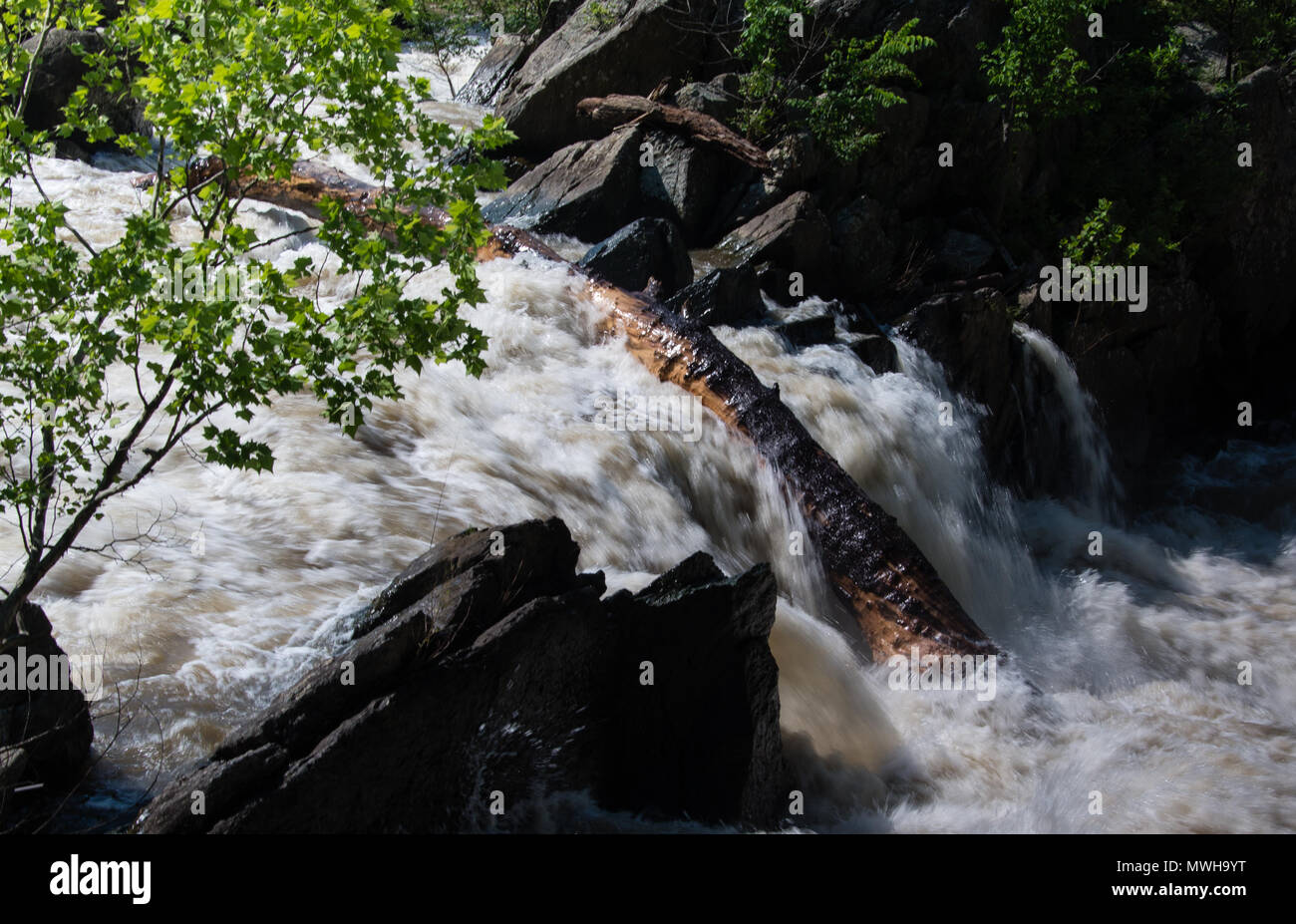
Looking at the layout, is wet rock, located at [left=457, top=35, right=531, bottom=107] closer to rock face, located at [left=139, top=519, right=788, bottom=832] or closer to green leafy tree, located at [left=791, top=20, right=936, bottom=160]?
green leafy tree, located at [left=791, top=20, right=936, bottom=160]

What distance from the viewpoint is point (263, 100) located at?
3.98 meters

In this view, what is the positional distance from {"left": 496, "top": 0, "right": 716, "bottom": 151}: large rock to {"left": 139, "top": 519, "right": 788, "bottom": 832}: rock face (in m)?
11.0

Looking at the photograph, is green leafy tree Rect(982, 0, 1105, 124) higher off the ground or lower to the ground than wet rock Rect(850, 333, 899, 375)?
higher

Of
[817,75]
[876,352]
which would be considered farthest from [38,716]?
[817,75]

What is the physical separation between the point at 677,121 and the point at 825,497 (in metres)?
7.14

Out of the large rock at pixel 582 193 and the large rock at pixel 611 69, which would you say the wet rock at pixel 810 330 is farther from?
the large rock at pixel 611 69

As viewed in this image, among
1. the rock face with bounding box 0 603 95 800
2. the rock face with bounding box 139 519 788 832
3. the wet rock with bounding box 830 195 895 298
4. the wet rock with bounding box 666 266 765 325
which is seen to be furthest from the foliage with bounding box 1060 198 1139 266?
the rock face with bounding box 0 603 95 800

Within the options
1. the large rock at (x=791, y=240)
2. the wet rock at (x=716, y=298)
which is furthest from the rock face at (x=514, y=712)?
the large rock at (x=791, y=240)

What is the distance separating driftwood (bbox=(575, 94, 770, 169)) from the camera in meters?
13.5

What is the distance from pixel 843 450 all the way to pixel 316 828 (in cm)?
690

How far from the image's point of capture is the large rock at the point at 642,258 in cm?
1140

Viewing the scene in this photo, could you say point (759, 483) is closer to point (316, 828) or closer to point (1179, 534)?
point (316, 828)

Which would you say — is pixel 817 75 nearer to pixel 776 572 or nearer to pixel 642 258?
pixel 642 258
